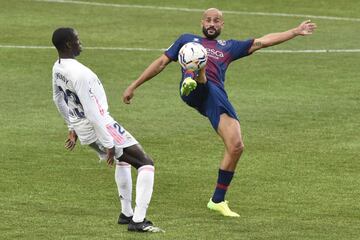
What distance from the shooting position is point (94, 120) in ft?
48.1

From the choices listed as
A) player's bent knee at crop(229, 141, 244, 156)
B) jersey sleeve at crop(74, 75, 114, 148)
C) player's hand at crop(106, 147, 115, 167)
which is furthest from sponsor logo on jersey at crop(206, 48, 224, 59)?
player's hand at crop(106, 147, 115, 167)

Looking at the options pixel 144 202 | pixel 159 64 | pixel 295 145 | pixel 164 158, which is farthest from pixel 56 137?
pixel 144 202

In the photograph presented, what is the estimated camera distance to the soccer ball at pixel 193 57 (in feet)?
53.0

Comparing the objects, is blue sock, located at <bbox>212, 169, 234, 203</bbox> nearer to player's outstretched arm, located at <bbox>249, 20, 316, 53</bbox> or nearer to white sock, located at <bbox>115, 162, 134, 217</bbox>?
white sock, located at <bbox>115, 162, 134, 217</bbox>

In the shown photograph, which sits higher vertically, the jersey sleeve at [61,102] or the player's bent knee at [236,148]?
the jersey sleeve at [61,102]

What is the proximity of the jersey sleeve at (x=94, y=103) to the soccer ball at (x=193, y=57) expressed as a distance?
1.81 meters

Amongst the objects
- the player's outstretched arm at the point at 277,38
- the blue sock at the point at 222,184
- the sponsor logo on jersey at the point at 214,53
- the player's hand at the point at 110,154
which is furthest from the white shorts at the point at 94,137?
the player's outstretched arm at the point at 277,38

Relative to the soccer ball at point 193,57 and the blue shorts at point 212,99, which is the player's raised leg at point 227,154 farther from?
the soccer ball at point 193,57

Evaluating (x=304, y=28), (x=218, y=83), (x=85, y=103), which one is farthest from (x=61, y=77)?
(x=304, y=28)

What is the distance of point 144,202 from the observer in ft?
49.4

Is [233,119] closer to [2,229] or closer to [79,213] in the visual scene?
[79,213]

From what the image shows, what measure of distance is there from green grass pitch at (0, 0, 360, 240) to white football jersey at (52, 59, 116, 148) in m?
1.18

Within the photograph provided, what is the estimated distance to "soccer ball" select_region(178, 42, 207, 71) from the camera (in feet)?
53.0

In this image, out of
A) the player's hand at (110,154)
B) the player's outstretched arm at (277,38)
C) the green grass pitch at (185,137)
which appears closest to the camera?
the player's hand at (110,154)
